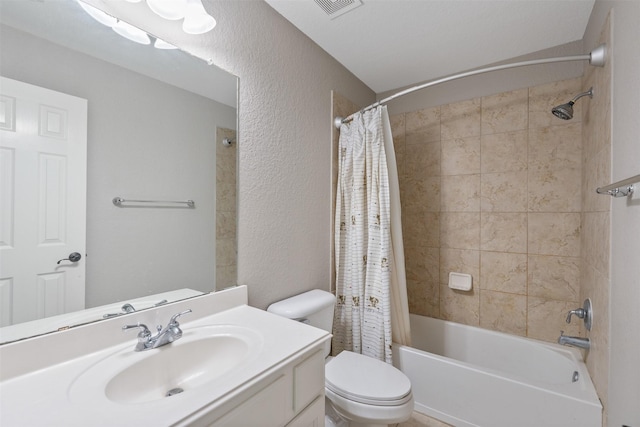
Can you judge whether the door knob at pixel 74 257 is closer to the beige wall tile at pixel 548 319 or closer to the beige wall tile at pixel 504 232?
the beige wall tile at pixel 504 232

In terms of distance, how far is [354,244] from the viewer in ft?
6.16

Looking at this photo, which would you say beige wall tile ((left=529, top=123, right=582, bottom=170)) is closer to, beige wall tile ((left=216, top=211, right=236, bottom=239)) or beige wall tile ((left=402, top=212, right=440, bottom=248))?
beige wall tile ((left=402, top=212, right=440, bottom=248))

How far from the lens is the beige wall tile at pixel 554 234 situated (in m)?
1.81

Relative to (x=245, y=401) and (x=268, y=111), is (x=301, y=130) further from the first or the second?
(x=245, y=401)

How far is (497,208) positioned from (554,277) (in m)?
0.58

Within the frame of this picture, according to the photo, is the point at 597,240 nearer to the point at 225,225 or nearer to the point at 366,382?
the point at 366,382

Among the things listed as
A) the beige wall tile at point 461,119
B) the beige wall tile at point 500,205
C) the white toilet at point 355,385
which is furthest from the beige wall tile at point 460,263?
the white toilet at point 355,385

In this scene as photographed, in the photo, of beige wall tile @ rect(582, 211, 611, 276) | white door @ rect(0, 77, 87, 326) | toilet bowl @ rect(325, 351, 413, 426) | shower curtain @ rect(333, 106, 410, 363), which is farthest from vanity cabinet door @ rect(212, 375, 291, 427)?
beige wall tile @ rect(582, 211, 611, 276)

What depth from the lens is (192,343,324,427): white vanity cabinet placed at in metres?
0.68

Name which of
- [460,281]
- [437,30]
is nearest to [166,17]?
[437,30]

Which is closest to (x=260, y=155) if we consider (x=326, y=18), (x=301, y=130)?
(x=301, y=130)

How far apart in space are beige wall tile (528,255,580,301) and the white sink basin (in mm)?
1984

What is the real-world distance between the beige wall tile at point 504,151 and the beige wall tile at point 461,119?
125 mm

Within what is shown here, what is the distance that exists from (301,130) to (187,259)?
1017 mm
